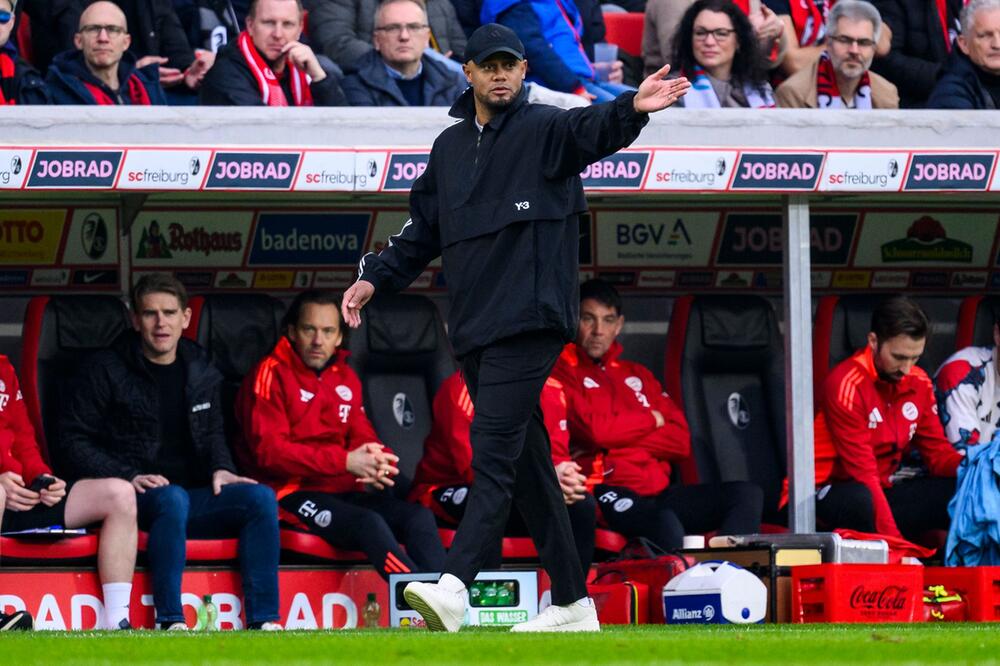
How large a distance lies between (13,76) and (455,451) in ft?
7.90

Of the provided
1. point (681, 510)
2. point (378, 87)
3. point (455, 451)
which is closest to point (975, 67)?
point (681, 510)

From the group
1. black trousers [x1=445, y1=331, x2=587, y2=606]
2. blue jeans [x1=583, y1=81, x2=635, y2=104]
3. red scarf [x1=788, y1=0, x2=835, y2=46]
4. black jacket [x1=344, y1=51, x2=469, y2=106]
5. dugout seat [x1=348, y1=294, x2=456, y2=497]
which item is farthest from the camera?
red scarf [x1=788, y1=0, x2=835, y2=46]

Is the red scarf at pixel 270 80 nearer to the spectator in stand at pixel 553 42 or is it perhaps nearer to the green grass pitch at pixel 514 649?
the spectator in stand at pixel 553 42

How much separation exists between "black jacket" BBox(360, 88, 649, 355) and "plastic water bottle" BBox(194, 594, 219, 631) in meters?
2.41

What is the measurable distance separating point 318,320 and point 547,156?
269 cm

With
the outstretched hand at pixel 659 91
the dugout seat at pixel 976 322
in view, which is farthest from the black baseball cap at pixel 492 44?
the dugout seat at pixel 976 322

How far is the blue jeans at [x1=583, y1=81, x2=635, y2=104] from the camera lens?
31.5 ft

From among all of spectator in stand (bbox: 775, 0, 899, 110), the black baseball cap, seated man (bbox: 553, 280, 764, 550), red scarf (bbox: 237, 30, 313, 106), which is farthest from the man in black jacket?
spectator in stand (bbox: 775, 0, 899, 110)

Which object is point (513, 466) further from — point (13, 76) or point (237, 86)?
point (13, 76)

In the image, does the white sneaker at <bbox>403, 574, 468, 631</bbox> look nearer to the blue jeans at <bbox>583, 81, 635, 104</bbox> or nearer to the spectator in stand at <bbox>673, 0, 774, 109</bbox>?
the blue jeans at <bbox>583, 81, 635, 104</bbox>

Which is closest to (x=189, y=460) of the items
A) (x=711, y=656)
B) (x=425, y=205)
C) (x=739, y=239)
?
(x=425, y=205)

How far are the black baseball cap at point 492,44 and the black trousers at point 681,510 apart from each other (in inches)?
121

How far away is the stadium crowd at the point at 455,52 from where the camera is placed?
878 cm

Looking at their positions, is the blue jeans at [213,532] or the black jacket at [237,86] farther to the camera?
the black jacket at [237,86]
